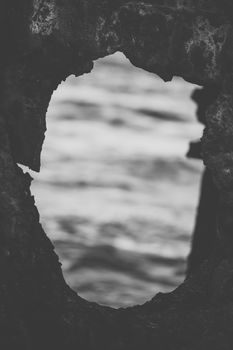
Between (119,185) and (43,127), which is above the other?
(119,185)

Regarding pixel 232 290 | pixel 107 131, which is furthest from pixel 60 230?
pixel 232 290

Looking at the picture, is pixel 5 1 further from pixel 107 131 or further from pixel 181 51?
pixel 107 131

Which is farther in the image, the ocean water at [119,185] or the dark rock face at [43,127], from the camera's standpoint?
the ocean water at [119,185]

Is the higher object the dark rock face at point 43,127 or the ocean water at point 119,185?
the ocean water at point 119,185

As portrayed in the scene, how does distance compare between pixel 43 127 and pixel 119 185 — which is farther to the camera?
pixel 119 185
